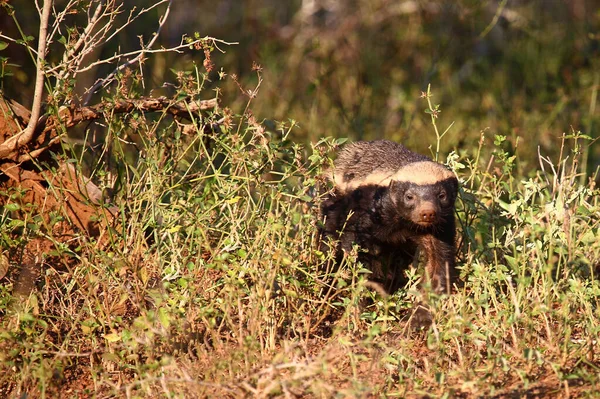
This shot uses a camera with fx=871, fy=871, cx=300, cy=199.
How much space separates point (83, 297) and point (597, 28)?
30.8 ft

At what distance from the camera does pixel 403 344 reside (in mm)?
3938

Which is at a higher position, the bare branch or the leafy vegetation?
the bare branch

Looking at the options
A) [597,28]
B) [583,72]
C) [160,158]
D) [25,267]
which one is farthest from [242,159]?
[597,28]

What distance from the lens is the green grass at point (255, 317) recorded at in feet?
12.7

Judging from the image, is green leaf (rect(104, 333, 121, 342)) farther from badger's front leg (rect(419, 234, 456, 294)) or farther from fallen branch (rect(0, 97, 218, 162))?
badger's front leg (rect(419, 234, 456, 294))

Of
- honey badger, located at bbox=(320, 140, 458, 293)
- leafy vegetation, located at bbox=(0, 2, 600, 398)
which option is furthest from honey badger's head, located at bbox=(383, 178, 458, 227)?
leafy vegetation, located at bbox=(0, 2, 600, 398)

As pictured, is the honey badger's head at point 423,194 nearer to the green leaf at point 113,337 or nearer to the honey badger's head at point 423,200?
the honey badger's head at point 423,200

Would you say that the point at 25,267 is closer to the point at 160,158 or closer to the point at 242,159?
the point at 160,158

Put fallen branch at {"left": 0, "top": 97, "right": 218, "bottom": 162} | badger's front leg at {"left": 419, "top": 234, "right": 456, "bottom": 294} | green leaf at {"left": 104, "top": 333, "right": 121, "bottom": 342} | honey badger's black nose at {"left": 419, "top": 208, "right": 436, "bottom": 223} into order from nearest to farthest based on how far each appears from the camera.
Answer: green leaf at {"left": 104, "top": 333, "right": 121, "bottom": 342} < honey badger's black nose at {"left": 419, "top": 208, "right": 436, "bottom": 223} < fallen branch at {"left": 0, "top": 97, "right": 218, "bottom": 162} < badger's front leg at {"left": 419, "top": 234, "right": 456, "bottom": 294}

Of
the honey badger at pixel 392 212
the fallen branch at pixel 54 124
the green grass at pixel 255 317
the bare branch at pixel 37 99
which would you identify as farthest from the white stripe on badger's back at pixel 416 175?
the bare branch at pixel 37 99

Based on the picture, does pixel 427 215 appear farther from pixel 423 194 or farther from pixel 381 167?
pixel 381 167

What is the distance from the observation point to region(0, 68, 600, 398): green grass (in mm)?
3859

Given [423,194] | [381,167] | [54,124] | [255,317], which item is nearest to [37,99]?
[54,124]

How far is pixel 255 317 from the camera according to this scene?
13.2 ft
